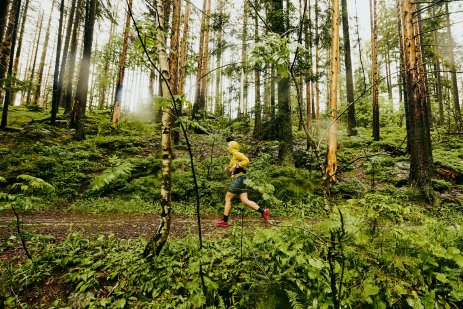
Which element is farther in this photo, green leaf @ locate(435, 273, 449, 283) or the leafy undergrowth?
green leaf @ locate(435, 273, 449, 283)

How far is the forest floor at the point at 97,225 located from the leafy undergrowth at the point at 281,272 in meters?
0.97

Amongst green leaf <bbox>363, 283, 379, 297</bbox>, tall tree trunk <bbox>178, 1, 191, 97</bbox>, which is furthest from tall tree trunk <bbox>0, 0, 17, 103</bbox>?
green leaf <bbox>363, 283, 379, 297</bbox>

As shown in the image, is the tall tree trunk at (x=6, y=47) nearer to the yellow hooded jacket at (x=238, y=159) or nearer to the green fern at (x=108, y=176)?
the yellow hooded jacket at (x=238, y=159)

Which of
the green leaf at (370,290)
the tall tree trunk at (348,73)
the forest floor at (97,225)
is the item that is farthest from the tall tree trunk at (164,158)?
the tall tree trunk at (348,73)

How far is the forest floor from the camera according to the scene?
498 centimetres

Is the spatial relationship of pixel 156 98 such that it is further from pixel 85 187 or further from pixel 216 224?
pixel 85 187

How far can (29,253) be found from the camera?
4062 millimetres

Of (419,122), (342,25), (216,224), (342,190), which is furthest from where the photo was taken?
(342,25)

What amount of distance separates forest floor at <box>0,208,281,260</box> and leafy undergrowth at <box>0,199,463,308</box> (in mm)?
967

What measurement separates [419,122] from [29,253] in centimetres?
1107

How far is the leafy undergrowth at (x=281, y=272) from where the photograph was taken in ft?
9.42

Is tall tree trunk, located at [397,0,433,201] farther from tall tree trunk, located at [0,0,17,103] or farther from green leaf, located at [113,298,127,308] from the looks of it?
tall tree trunk, located at [0,0,17,103]

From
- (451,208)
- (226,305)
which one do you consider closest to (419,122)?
(451,208)

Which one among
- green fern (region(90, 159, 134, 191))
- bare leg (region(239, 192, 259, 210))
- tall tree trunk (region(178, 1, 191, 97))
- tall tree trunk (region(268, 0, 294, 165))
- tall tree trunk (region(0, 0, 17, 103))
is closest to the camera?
green fern (region(90, 159, 134, 191))
